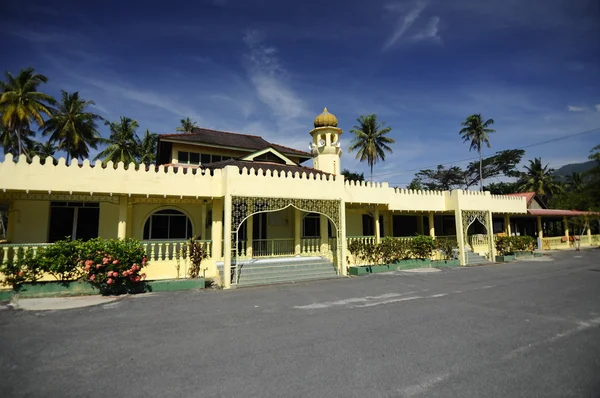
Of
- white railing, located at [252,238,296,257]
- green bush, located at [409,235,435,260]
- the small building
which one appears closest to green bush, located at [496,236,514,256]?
the small building

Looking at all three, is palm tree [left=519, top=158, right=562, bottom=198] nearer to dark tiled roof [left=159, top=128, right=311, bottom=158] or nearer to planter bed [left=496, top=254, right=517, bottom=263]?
planter bed [left=496, top=254, right=517, bottom=263]

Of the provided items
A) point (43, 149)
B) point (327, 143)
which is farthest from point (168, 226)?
point (43, 149)

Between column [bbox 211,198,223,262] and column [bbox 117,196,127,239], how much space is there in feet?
9.78

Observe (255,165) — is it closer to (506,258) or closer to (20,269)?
(20,269)

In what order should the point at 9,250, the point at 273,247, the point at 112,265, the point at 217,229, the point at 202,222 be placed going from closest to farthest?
1. the point at 112,265
2. the point at 9,250
3. the point at 217,229
4. the point at 202,222
5. the point at 273,247

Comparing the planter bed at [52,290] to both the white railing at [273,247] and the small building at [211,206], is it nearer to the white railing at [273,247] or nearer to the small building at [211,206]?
the small building at [211,206]

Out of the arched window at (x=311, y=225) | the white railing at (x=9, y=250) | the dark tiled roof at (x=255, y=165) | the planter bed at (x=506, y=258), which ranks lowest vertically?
the planter bed at (x=506, y=258)

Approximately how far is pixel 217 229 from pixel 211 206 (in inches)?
76.8

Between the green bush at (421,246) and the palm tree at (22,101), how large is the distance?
28124 mm

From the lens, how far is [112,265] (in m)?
8.81

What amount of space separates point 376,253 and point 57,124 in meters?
29.6

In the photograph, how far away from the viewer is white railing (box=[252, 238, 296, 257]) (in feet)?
46.0

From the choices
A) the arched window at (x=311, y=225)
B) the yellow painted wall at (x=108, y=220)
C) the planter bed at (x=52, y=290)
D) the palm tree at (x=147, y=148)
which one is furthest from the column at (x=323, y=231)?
the palm tree at (x=147, y=148)

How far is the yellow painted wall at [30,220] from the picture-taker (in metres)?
11.2
